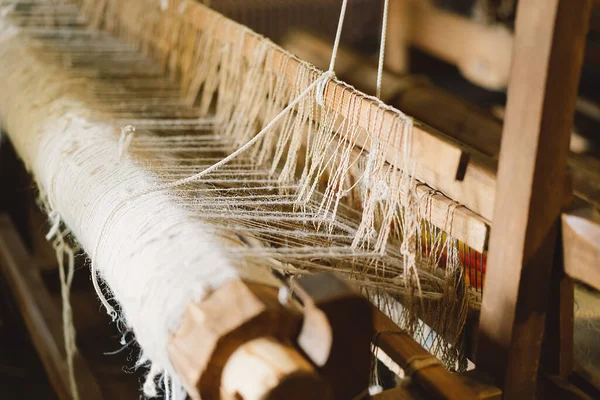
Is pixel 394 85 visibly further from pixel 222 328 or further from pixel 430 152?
pixel 222 328

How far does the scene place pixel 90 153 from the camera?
56.1 inches

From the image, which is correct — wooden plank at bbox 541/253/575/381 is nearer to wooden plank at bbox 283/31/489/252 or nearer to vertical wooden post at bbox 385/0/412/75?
wooden plank at bbox 283/31/489/252

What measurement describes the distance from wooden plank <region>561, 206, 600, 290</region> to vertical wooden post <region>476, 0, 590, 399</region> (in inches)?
0.8

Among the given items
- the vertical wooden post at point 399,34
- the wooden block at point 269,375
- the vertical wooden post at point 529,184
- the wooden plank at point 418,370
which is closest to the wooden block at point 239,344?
the wooden block at point 269,375

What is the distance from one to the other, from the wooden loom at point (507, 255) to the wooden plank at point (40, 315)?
1413mm

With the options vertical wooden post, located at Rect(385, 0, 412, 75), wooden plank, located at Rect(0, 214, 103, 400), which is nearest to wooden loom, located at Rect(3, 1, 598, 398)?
wooden plank, located at Rect(0, 214, 103, 400)

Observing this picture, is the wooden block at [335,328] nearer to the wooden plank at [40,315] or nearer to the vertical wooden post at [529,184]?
the vertical wooden post at [529,184]

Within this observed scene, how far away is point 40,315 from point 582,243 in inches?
79.4

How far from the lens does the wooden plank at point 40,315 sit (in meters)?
2.22

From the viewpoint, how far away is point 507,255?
104 cm

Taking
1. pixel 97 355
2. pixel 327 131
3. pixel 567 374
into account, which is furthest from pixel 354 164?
pixel 97 355

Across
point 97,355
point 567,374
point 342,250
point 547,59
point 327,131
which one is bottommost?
point 97,355

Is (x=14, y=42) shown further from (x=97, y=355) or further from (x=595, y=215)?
(x=595, y=215)

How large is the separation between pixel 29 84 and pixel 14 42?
35 centimetres
